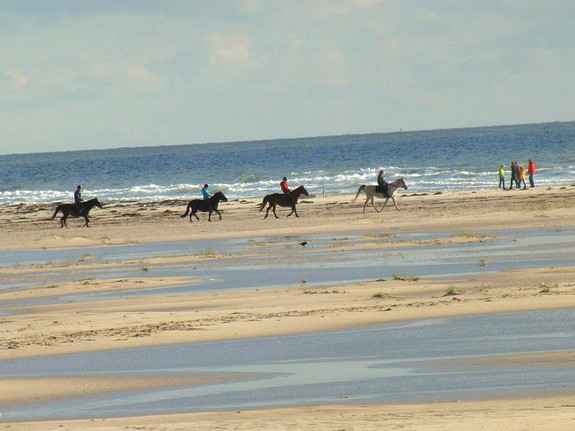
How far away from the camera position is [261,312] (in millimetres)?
13656

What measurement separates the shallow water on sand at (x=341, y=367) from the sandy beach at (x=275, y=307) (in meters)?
0.36

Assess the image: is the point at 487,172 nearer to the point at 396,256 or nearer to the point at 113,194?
the point at 113,194

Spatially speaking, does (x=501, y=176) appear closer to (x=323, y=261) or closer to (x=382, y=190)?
(x=382, y=190)

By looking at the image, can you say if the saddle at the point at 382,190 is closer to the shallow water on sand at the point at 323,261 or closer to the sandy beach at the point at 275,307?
the sandy beach at the point at 275,307

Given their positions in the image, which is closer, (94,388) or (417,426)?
(417,426)

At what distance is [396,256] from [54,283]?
6.88 metres

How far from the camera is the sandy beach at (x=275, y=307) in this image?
7570 millimetres

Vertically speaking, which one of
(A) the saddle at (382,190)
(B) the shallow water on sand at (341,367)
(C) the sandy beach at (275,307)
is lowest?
(B) the shallow water on sand at (341,367)

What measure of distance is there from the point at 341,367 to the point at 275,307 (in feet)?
14.0

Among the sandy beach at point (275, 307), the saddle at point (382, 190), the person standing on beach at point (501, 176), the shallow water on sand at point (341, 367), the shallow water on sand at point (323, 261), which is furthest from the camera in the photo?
the person standing on beach at point (501, 176)

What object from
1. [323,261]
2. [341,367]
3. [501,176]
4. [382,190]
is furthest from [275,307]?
[501,176]

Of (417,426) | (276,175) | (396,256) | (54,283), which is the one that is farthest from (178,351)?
(276,175)

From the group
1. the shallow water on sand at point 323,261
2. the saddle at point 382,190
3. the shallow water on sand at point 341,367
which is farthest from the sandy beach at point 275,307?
the saddle at point 382,190

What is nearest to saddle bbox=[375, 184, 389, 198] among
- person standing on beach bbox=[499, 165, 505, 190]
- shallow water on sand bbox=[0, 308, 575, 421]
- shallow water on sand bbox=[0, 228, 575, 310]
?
shallow water on sand bbox=[0, 228, 575, 310]
